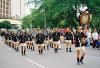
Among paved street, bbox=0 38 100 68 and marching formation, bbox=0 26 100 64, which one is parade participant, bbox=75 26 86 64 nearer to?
marching formation, bbox=0 26 100 64

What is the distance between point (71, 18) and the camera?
5406cm

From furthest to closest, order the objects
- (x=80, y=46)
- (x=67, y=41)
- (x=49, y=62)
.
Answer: (x=67, y=41) < (x=49, y=62) < (x=80, y=46)

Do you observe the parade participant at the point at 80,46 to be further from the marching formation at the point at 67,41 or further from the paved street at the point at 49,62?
the paved street at the point at 49,62

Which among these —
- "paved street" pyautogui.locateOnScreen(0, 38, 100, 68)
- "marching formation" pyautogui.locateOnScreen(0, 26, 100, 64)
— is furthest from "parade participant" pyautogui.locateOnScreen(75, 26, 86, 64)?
"paved street" pyautogui.locateOnScreen(0, 38, 100, 68)

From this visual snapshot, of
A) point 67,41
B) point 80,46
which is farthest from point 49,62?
point 67,41

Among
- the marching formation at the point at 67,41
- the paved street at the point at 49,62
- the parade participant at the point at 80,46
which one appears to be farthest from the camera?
the marching formation at the point at 67,41

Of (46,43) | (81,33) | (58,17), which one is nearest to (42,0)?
(58,17)

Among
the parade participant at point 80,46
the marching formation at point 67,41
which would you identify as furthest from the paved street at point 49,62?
the marching formation at point 67,41

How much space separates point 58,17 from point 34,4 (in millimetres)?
11026

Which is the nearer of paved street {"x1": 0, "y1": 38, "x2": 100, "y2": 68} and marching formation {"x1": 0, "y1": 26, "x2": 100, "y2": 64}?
paved street {"x1": 0, "y1": 38, "x2": 100, "y2": 68}

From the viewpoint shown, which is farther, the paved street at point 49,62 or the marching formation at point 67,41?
the marching formation at point 67,41

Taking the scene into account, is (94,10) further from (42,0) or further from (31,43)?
(31,43)

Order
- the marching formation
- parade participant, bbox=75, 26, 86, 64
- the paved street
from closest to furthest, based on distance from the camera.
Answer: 1. the paved street
2. parade participant, bbox=75, 26, 86, 64
3. the marching formation

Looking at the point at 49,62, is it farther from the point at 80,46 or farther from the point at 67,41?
the point at 67,41
